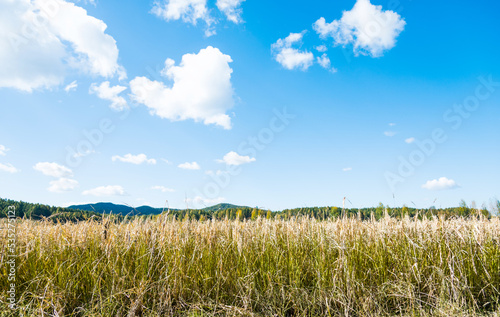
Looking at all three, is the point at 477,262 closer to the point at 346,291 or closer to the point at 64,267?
the point at 346,291

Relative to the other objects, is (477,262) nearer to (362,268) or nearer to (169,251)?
(362,268)

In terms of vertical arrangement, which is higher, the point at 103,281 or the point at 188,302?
the point at 103,281

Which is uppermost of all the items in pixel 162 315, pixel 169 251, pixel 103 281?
pixel 169 251

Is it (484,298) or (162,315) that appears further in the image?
(484,298)

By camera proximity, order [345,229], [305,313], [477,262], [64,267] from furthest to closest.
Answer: [345,229], [477,262], [64,267], [305,313]

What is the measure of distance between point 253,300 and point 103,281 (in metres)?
2.33

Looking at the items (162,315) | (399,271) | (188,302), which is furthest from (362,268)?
(162,315)

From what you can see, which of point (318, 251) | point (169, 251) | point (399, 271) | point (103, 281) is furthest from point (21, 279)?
point (399, 271)

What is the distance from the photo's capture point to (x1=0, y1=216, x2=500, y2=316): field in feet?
12.6

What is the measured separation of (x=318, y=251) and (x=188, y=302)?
2208 mm

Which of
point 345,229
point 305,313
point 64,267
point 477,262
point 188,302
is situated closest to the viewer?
point 305,313

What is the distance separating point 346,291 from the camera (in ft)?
13.7

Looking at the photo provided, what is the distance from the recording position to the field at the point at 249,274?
12.6 ft

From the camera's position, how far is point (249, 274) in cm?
415
